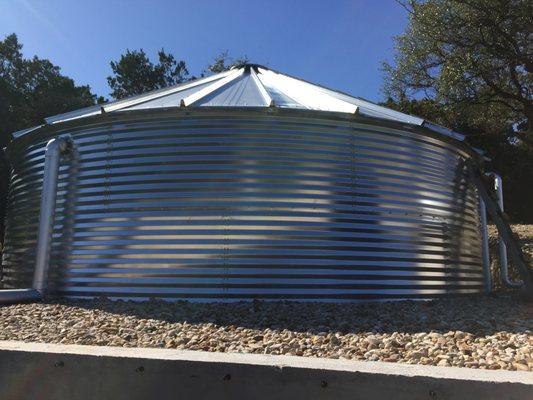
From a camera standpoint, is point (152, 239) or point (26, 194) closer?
point (152, 239)

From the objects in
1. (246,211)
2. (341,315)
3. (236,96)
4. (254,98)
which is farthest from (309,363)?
(236,96)

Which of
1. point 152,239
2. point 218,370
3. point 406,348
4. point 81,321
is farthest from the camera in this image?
point 152,239

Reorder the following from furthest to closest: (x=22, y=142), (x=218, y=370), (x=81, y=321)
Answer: (x=22, y=142) → (x=81, y=321) → (x=218, y=370)

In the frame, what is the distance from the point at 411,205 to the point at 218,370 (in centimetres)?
633

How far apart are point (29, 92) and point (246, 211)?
103 feet

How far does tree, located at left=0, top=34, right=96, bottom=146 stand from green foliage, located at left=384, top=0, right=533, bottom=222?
61.9 feet

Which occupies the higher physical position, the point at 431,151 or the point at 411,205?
the point at 431,151

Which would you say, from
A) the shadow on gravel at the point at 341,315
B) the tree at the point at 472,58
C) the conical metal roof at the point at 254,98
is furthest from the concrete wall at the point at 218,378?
the tree at the point at 472,58

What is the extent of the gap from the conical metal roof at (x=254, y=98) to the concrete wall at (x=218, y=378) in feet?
17.7

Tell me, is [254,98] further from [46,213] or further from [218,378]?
[218,378]

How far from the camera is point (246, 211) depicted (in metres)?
8.95

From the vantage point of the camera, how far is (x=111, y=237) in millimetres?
9297

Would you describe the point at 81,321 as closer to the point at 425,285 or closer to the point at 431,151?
the point at 425,285

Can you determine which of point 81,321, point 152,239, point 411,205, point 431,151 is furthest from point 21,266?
point 431,151
